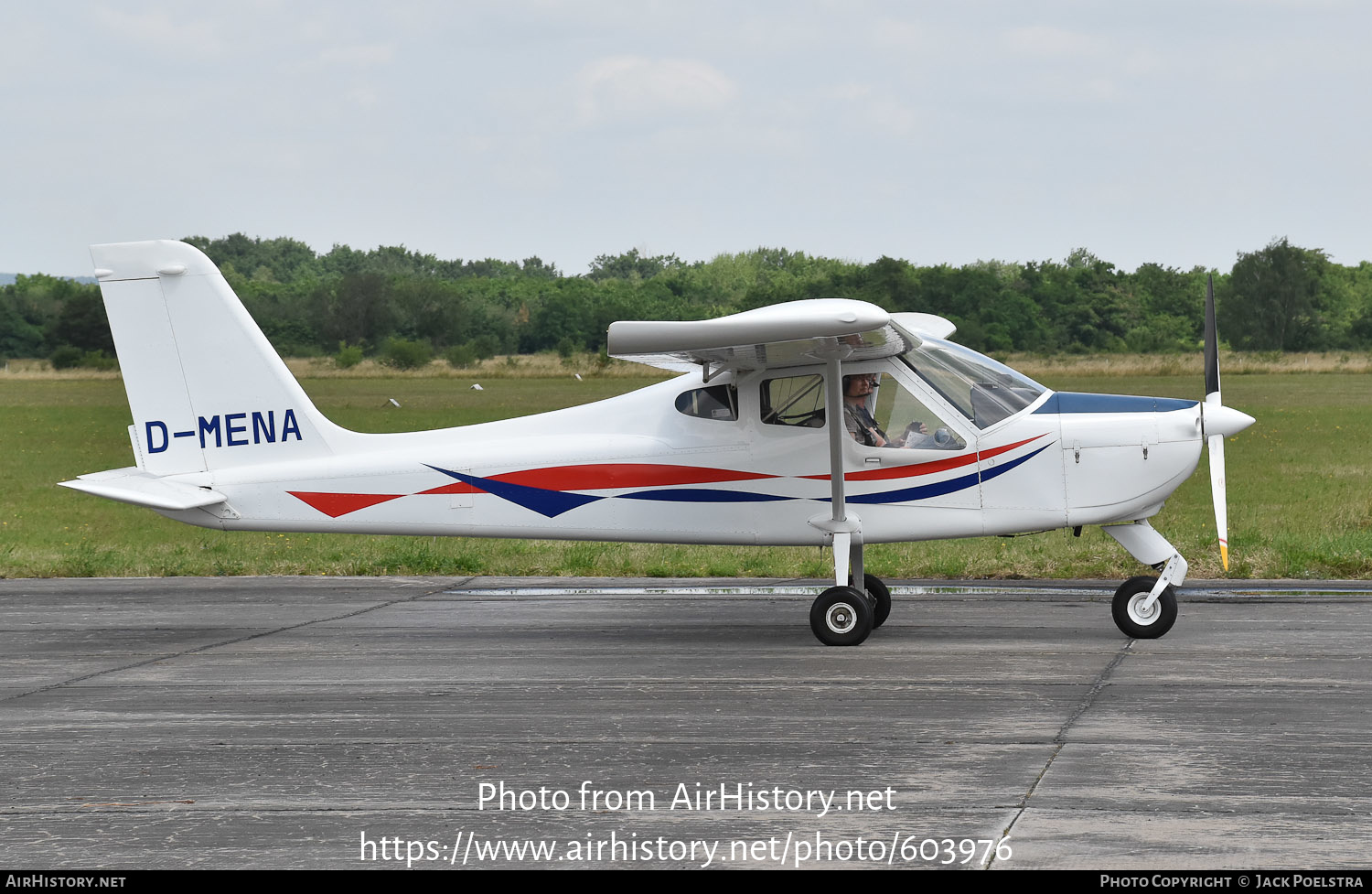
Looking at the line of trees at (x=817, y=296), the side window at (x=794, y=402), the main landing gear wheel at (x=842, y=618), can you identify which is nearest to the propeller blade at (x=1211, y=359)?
the side window at (x=794, y=402)

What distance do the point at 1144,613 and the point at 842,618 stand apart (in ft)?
7.01

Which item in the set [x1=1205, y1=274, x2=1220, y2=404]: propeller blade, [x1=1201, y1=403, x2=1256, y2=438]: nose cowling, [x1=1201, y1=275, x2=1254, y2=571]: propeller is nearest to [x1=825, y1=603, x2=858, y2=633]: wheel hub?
[x1=1201, y1=275, x2=1254, y2=571]: propeller

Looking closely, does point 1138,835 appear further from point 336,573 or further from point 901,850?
point 336,573

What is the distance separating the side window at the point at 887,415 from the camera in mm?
→ 10320

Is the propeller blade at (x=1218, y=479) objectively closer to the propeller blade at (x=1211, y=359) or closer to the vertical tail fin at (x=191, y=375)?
the propeller blade at (x=1211, y=359)

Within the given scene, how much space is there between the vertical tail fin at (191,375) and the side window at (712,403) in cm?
268

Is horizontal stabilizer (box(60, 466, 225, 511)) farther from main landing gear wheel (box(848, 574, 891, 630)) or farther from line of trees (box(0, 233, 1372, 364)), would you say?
line of trees (box(0, 233, 1372, 364))

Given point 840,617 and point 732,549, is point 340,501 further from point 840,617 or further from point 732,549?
point 732,549

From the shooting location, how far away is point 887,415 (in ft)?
34.2

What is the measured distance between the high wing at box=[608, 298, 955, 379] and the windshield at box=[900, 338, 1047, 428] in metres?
0.27

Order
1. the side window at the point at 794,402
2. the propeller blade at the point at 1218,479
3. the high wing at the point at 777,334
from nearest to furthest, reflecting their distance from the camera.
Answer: the high wing at the point at 777,334, the propeller blade at the point at 1218,479, the side window at the point at 794,402

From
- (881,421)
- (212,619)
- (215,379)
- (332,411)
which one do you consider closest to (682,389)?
(881,421)

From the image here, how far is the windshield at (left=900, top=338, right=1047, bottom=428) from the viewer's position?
10.3 meters
